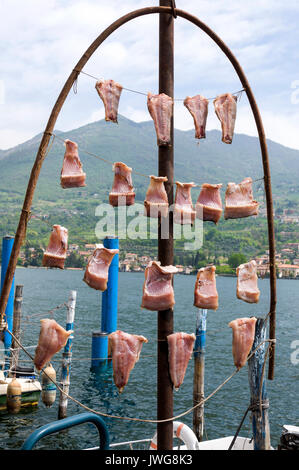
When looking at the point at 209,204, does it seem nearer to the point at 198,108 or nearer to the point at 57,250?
the point at 198,108

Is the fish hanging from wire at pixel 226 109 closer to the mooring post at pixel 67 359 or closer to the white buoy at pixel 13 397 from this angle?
the mooring post at pixel 67 359

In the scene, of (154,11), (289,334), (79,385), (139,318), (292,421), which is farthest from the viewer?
(139,318)

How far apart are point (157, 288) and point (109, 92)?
220 centimetres

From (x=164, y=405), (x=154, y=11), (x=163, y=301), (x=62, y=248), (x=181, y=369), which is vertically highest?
(x=154, y=11)

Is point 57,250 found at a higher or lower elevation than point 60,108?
lower

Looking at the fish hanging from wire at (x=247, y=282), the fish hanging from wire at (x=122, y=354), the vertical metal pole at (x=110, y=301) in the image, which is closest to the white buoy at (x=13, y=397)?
the vertical metal pole at (x=110, y=301)

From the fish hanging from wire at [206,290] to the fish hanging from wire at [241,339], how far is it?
346mm

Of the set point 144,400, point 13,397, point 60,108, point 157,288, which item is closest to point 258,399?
point 157,288

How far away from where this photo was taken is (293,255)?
98.4 metres

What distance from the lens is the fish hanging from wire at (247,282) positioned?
5.20 m

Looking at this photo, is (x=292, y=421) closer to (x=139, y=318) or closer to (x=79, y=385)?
(x=79, y=385)

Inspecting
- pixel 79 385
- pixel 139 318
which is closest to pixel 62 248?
pixel 79 385

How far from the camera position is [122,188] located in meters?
5.05
